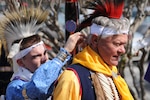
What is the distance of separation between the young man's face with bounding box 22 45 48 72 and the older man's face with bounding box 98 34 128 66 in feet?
1.66

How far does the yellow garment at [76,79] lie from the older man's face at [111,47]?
1.3 inches

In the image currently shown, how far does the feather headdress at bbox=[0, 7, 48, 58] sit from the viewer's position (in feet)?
8.41

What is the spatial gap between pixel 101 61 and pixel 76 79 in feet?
0.65

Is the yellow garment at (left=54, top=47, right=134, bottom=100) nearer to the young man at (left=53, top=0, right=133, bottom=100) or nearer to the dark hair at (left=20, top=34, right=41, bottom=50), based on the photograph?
the young man at (left=53, top=0, right=133, bottom=100)

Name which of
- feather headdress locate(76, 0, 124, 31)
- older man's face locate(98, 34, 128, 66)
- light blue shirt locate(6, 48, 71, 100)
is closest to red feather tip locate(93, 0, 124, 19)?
feather headdress locate(76, 0, 124, 31)

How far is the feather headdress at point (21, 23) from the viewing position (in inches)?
101

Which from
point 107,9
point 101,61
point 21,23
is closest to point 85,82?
point 101,61

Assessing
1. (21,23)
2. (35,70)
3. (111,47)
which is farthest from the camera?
(21,23)

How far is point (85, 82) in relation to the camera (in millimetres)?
2025

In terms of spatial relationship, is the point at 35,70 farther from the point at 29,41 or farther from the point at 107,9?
the point at 107,9

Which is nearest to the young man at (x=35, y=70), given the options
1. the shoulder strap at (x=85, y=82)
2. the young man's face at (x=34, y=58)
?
the young man's face at (x=34, y=58)

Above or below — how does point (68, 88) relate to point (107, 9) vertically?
below

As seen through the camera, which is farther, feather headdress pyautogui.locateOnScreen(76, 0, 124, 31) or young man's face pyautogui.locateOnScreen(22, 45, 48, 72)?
young man's face pyautogui.locateOnScreen(22, 45, 48, 72)

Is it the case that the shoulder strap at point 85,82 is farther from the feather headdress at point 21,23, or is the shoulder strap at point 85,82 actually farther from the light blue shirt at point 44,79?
the feather headdress at point 21,23
